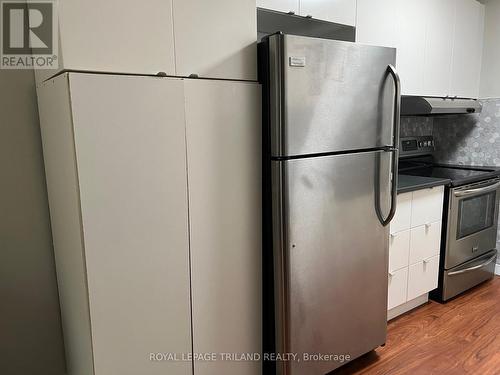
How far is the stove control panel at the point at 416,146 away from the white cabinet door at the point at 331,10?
1356 mm

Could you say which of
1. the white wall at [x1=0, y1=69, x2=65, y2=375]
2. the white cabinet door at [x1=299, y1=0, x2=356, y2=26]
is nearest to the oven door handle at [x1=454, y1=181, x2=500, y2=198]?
the white cabinet door at [x1=299, y1=0, x2=356, y2=26]

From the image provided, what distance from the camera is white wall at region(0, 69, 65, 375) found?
61.9 inches

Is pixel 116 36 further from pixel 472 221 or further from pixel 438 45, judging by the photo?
pixel 472 221

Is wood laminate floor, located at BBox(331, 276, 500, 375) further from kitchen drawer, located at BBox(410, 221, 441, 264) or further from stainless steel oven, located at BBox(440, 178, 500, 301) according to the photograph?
Answer: kitchen drawer, located at BBox(410, 221, 441, 264)

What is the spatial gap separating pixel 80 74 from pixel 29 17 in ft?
1.82

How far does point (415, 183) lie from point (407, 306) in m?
0.88

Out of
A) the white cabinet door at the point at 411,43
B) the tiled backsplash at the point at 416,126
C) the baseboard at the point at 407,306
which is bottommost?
the baseboard at the point at 407,306

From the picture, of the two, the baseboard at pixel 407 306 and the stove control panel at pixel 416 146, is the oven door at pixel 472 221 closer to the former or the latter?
the baseboard at pixel 407 306

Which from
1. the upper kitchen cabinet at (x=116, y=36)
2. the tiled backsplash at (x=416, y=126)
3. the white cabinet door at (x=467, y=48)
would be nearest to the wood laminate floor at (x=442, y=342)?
the tiled backsplash at (x=416, y=126)

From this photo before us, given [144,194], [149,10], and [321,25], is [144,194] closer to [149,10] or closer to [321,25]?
[149,10]

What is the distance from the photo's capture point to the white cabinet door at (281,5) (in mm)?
1691

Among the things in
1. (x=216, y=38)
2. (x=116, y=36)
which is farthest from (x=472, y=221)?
(x=116, y=36)

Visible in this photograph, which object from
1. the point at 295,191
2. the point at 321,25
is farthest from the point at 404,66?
the point at 295,191

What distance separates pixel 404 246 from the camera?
7.70ft
